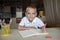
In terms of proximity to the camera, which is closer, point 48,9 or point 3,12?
point 48,9

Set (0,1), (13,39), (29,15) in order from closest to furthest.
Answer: (13,39) < (29,15) < (0,1)

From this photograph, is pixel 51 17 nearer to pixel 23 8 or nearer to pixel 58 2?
pixel 58 2

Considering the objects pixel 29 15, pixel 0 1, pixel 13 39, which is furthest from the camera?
pixel 0 1

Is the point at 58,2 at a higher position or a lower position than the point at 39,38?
higher

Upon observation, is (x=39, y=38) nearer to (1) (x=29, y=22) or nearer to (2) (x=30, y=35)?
(2) (x=30, y=35)

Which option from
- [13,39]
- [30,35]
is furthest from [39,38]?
[13,39]

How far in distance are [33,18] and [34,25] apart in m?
0.08

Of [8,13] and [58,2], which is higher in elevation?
[58,2]

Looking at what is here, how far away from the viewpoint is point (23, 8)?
249 centimetres

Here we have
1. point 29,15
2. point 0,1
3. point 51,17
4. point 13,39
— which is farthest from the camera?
point 0,1

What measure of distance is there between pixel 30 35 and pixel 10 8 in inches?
57.2

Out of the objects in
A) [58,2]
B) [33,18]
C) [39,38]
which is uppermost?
[58,2]

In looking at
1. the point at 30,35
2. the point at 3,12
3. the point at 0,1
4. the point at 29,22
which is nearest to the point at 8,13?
the point at 3,12

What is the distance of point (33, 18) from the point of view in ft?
4.87
